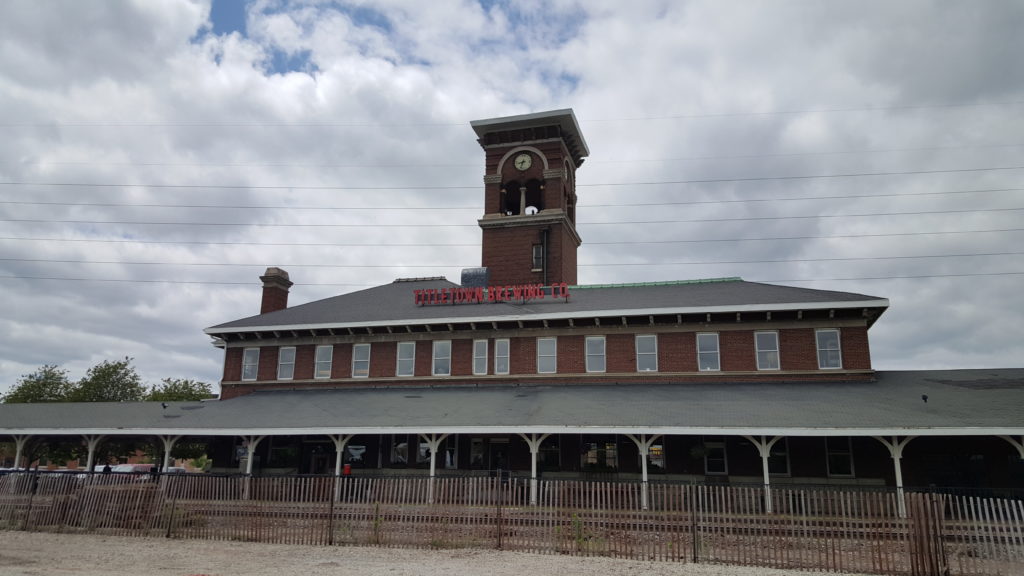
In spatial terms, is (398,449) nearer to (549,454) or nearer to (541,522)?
(549,454)

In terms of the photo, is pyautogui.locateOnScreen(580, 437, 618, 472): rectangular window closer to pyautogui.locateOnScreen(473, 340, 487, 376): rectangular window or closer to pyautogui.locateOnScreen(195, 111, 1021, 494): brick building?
pyautogui.locateOnScreen(195, 111, 1021, 494): brick building

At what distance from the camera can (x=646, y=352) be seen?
3086 centimetres

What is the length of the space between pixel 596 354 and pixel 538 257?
Result: 10118mm

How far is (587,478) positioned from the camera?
2847 cm

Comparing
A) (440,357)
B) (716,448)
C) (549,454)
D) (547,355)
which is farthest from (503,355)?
(716,448)

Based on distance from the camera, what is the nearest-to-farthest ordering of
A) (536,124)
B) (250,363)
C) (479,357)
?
1. (479,357)
2. (250,363)
3. (536,124)

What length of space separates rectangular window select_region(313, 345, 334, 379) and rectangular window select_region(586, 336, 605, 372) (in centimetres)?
1249

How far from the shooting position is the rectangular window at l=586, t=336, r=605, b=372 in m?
31.3

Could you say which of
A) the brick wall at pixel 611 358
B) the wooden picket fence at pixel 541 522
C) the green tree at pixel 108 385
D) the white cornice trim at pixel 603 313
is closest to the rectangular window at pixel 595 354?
the brick wall at pixel 611 358

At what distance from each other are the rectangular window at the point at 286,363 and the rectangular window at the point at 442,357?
24.4ft

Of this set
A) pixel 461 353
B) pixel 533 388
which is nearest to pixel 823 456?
pixel 533 388

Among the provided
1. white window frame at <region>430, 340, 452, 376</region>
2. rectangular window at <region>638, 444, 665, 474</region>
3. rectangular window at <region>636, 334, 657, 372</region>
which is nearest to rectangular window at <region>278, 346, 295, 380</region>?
white window frame at <region>430, 340, 452, 376</region>

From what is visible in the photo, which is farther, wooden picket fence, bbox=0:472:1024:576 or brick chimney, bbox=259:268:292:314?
brick chimney, bbox=259:268:292:314

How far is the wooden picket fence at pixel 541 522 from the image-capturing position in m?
15.0
